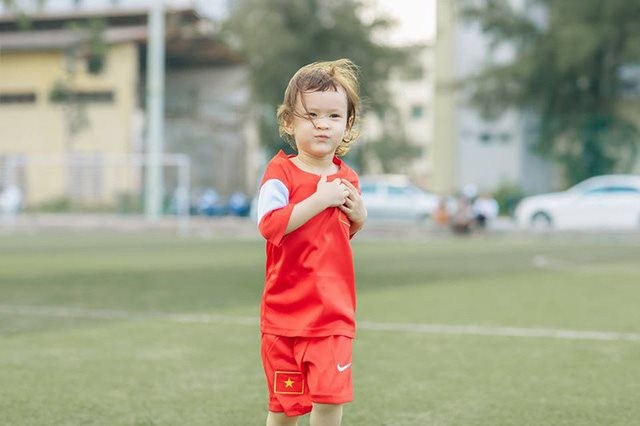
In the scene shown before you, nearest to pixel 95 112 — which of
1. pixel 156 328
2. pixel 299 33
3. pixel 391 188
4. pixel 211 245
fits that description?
pixel 299 33

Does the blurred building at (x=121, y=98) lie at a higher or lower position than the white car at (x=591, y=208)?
higher

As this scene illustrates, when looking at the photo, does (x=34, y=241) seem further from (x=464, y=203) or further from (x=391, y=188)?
(x=391, y=188)

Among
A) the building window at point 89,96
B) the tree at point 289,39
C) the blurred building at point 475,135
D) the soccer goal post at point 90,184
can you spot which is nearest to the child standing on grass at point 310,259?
the soccer goal post at point 90,184

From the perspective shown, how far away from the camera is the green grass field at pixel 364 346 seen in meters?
5.24

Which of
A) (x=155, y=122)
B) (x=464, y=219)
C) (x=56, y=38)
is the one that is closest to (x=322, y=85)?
(x=464, y=219)

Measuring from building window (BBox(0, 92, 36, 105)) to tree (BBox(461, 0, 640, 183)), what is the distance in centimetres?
1612

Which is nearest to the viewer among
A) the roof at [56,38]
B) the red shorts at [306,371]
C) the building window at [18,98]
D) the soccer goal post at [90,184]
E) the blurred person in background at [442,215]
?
the red shorts at [306,371]

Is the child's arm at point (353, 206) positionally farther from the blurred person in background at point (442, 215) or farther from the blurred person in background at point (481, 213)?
the blurred person in background at point (442, 215)

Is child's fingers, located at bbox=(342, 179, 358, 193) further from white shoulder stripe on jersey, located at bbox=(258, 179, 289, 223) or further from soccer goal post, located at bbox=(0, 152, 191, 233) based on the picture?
soccer goal post, located at bbox=(0, 152, 191, 233)

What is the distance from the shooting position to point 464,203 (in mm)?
27047

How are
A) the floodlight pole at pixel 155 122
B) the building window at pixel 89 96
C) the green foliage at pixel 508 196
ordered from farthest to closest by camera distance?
the building window at pixel 89 96, the green foliage at pixel 508 196, the floodlight pole at pixel 155 122

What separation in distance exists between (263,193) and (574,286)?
9520 mm

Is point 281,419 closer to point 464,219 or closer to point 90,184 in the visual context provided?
point 464,219

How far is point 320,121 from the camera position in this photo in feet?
11.7
